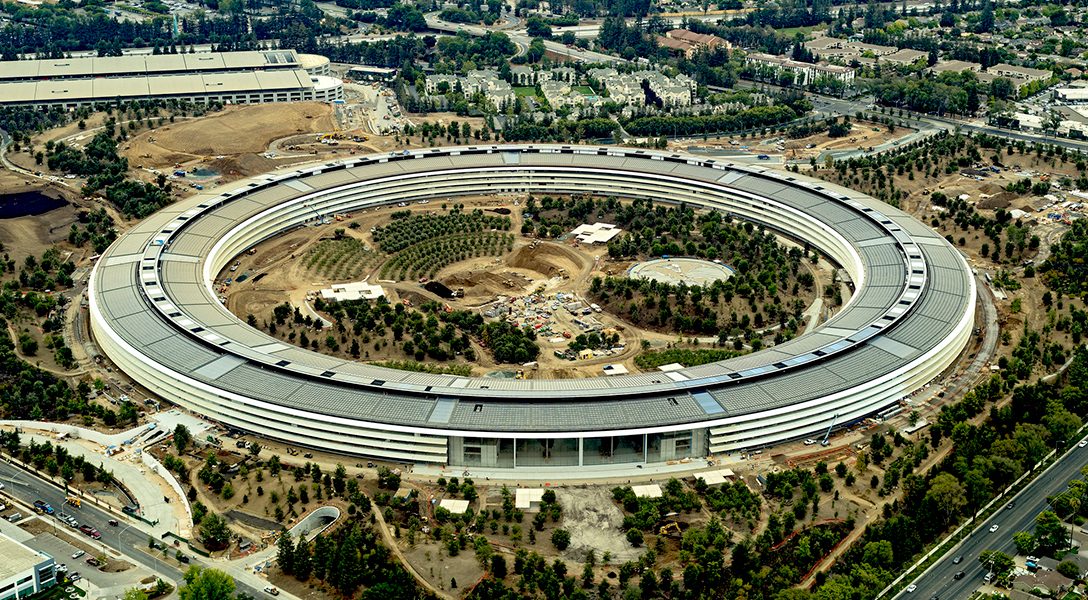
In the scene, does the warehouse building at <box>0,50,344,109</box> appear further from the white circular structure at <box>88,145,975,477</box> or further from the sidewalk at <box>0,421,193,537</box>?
the sidewalk at <box>0,421,193,537</box>

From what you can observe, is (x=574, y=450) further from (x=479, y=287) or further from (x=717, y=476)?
(x=479, y=287)

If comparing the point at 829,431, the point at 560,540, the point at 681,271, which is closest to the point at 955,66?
the point at 681,271

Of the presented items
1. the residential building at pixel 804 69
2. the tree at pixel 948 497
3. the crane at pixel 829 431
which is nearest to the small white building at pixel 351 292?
the crane at pixel 829 431

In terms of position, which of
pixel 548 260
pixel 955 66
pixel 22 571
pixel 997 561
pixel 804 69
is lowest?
pixel 997 561

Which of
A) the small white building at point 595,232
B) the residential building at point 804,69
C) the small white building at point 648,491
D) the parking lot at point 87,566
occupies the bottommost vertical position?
the parking lot at point 87,566

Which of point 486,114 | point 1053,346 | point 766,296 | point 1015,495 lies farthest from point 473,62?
point 1015,495

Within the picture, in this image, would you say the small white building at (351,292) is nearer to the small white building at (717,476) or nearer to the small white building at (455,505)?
the small white building at (455,505)

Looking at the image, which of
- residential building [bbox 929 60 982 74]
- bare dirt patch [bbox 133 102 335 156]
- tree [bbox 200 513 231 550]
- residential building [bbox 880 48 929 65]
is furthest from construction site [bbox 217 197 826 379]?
residential building [bbox 880 48 929 65]
